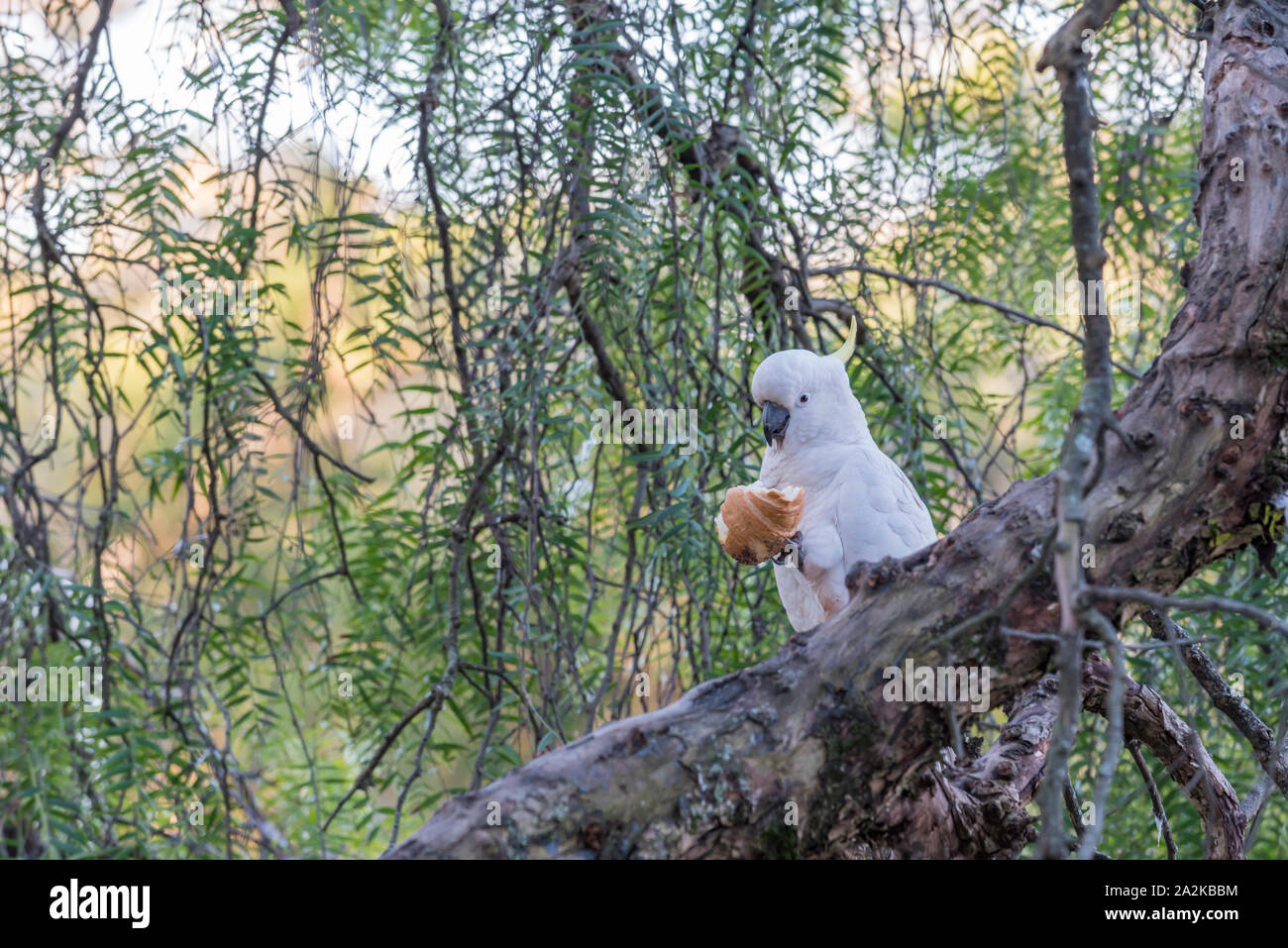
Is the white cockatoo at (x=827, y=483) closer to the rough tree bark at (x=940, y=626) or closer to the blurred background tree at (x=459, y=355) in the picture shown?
the blurred background tree at (x=459, y=355)

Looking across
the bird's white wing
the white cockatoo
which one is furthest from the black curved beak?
the bird's white wing

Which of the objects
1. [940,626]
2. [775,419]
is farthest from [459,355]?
[940,626]

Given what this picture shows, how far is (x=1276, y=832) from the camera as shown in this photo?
5.79 ft

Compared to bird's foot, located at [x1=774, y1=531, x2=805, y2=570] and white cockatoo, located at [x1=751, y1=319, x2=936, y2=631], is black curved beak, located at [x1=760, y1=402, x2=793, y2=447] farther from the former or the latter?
bird's foot, located at [x1=774, y1=531, x2=805, y2=570]

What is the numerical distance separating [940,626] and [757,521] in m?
0.35

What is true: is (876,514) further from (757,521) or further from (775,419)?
(757,521)

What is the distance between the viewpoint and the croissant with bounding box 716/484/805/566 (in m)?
1.24

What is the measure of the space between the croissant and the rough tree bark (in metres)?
0.26

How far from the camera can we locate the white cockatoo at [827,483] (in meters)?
1.54

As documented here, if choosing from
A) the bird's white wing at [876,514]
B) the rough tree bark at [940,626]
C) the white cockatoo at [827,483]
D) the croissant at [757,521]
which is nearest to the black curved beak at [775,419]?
the white cockatoo at [827,483]

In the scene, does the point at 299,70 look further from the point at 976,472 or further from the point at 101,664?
the point at 976,472

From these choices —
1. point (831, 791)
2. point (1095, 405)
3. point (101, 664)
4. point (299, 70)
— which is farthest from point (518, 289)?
point (1095, 405)

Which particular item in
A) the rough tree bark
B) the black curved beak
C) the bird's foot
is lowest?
the rough tree bark

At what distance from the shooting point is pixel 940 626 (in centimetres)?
94
